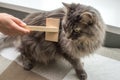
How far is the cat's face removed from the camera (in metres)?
1.00

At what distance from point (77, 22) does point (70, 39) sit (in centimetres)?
13

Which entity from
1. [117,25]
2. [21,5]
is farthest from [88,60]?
[21,5]

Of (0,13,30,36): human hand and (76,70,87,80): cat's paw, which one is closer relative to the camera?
(0,13,30,36): human hand

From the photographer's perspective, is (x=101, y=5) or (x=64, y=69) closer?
(x=64, y=69)

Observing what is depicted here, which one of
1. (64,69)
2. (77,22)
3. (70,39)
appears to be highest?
(77,22)

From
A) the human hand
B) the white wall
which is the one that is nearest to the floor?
the white wall

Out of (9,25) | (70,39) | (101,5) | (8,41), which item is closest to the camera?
(9,25)

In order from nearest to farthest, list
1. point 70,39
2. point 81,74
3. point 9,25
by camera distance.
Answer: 1. point 9,25
2. point 70,39
3. point 81,74

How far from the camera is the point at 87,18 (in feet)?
3.22

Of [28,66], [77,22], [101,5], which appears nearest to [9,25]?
[77,22]

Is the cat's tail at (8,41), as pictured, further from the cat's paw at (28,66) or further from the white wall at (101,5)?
the white wall at (101,5)

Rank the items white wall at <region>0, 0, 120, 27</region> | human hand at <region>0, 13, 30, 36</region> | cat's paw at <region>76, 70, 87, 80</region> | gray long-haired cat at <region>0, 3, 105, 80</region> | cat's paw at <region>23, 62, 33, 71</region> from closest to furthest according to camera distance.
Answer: human hand at <region>0, 13, 30, 36</region>, gray long-haired cat at <region>0, 3, 105, 80</region>, cat's paw at <region>76, 70, 87, 80</region>, cat's paw at <region>23, 62, 33, 71</region>, white wall at <region>0, 0, 120, 27</region>

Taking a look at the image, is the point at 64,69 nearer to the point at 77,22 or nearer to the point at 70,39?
the point at 70,39

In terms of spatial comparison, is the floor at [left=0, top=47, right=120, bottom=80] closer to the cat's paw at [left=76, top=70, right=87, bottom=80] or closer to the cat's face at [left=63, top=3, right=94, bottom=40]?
the cat's paw at [left=76, top=70, right=87, bottom=80]
